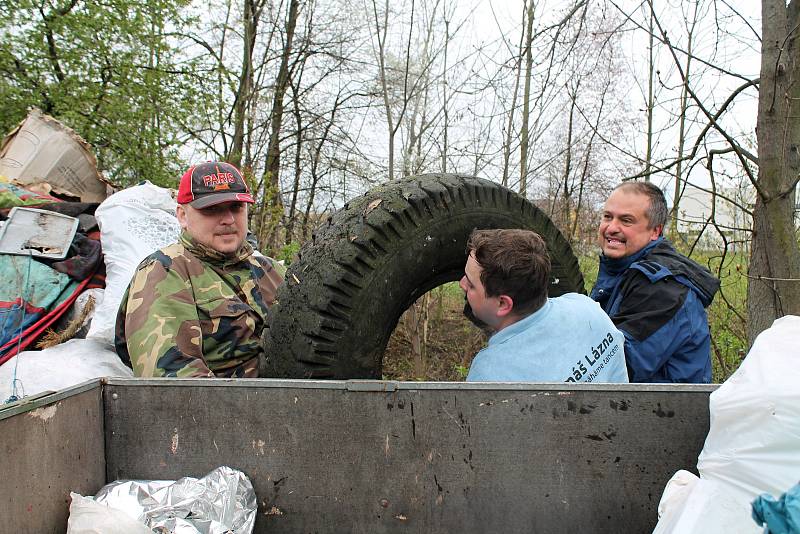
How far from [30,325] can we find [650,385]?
2813mm

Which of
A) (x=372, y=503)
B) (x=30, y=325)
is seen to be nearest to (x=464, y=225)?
(x=372, y=503)

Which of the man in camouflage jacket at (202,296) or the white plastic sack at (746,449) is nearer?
the white plastic sack at (746,449)

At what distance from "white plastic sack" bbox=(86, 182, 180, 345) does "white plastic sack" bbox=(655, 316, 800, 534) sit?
2.60 meters

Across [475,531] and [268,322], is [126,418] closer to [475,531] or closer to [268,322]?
[268,322]

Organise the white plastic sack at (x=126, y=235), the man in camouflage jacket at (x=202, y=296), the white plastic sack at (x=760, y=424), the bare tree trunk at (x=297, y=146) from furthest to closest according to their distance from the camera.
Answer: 1. the bare tree trunk at (x=297, y=146)
2. the white plastic sack at (x=126, y=235)
3. the man in camouflage jacket at (x=202, y=296)
4. the white plastic sack at (x=760, y=424)

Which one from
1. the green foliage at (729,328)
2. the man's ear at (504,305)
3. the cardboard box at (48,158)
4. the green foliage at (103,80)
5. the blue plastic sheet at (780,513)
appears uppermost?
the green foliage at (103,80)

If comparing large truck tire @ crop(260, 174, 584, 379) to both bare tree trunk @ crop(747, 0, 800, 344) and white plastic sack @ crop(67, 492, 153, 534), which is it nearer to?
white plastic sack @ crop(67, 492, 153, 534)

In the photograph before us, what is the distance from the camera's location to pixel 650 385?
1.45 metres

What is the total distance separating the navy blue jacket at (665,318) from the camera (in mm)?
2184

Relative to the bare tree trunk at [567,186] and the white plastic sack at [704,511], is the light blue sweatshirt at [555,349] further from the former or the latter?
the bare tree trunk at [567,186]

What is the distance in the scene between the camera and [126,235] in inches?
124

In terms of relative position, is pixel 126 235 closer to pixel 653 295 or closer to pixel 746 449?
pixel 653 295

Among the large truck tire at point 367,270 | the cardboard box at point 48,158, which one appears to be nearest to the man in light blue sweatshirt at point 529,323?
the large truck tire at point 367,270

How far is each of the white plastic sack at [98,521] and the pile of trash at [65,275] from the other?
1336 mm
